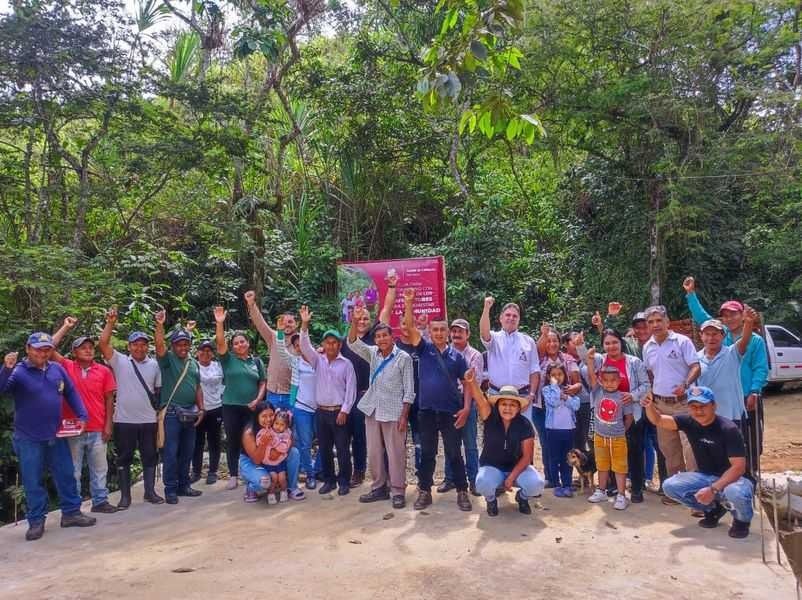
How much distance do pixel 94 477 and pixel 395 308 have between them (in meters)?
3.70

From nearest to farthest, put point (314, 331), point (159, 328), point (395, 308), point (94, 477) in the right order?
point (94, 477) < point (159, 328) < point (395, 308) < point (314, 331)

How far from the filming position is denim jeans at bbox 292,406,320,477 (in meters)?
6.41

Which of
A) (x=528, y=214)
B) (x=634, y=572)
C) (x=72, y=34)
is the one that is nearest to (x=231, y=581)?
(x=634, y=572)

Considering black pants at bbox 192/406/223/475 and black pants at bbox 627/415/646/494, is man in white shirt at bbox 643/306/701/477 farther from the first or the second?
black pants at bbox 192/406/223/475

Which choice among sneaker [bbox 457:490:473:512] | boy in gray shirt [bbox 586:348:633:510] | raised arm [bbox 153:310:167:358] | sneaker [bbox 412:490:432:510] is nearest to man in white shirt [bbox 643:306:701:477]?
boy in gray shirt [bbox 586:348:633:510]

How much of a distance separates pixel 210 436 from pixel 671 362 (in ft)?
14.8

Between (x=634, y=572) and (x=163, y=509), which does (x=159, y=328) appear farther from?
(x=634, y=572)

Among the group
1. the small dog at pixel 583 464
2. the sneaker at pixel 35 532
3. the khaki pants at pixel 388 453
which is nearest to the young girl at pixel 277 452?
the khaki pants at pixel 388 453

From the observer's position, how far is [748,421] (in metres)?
5.63

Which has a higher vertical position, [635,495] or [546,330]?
[546,330]

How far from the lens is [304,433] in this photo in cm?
641

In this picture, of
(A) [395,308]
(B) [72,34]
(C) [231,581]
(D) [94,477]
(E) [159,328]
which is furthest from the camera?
(A) [395,308]

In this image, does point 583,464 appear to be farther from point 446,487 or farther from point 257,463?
point 257,463

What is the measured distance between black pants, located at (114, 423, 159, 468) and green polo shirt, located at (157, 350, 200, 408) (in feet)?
0.93
